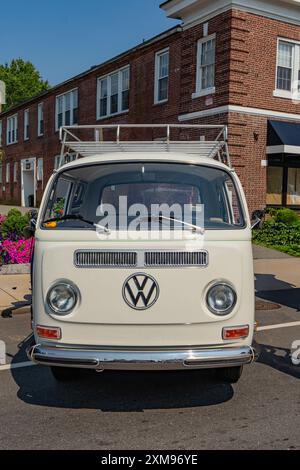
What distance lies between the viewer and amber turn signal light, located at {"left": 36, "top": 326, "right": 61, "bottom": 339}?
13.5 ft

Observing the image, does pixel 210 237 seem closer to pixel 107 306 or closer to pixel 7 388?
pixel 107 306

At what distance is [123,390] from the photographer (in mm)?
4801

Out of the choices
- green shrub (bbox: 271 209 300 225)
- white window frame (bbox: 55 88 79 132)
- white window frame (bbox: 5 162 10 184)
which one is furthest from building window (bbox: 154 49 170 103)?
white window frame (bbox: 5 162 10 184)

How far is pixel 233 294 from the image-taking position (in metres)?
4.14

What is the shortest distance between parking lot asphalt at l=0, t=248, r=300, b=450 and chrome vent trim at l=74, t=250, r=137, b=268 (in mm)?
1224

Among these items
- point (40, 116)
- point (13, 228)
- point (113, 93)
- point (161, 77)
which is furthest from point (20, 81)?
point (13, 228)

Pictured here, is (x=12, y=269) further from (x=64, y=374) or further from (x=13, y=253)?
(x=64, y=374)

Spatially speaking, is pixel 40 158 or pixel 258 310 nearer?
pixel 258 310

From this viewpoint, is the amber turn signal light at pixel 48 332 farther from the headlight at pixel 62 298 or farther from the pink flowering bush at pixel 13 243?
the pink flowering bush at pixel 13 243

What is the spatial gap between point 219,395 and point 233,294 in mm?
1114

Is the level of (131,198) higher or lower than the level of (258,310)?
higher

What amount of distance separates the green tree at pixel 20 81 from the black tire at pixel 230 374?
59972mm
